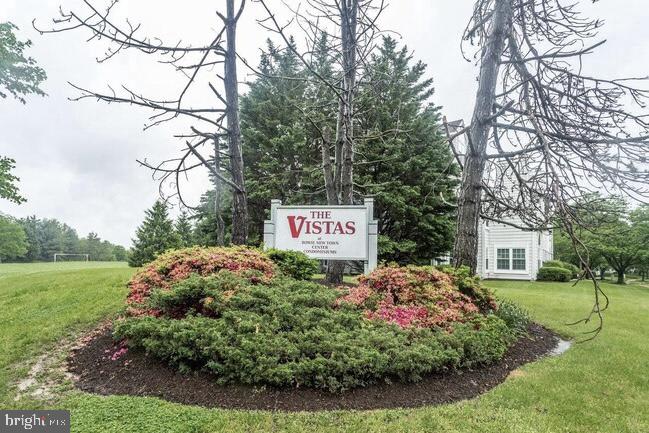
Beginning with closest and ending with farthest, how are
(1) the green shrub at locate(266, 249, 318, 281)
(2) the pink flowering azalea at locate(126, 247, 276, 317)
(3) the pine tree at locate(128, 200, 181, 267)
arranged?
(2) the pink flowering azalea at locate(126, 247, 276, 317) → (1) the green shrub at locate(266, 249, 318, 281) → (3) the pine tree at locate(128, 200, 181, 267)

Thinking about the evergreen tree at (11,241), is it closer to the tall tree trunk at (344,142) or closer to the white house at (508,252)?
the tall tree trunk at (344,142)

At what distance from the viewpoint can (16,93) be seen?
51.9 ft

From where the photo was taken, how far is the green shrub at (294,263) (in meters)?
5.62

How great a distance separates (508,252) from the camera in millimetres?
17312

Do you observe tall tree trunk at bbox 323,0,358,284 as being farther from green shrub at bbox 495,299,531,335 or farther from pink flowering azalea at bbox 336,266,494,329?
green shrub at bbox 495,299,531,335

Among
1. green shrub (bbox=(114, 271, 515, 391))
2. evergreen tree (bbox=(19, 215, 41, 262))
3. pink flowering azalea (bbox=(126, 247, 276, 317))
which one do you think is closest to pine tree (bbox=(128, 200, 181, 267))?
pink flowering azalea (bbox=(126, 247, 276, 317))

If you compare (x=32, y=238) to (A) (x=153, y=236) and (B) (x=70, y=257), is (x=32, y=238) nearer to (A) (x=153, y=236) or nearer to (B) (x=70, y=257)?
(B) (x=70, y=257)

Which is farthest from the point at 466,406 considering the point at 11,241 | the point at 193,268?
the point at 11,241

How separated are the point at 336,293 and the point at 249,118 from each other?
13.9 metres

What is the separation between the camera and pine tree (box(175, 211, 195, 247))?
747 inches

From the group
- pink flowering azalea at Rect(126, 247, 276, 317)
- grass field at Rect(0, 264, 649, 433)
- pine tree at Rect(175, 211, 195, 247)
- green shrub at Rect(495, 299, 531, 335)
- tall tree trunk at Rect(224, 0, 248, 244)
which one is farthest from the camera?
pine tree at Rect(175, 211, 195, 247)
